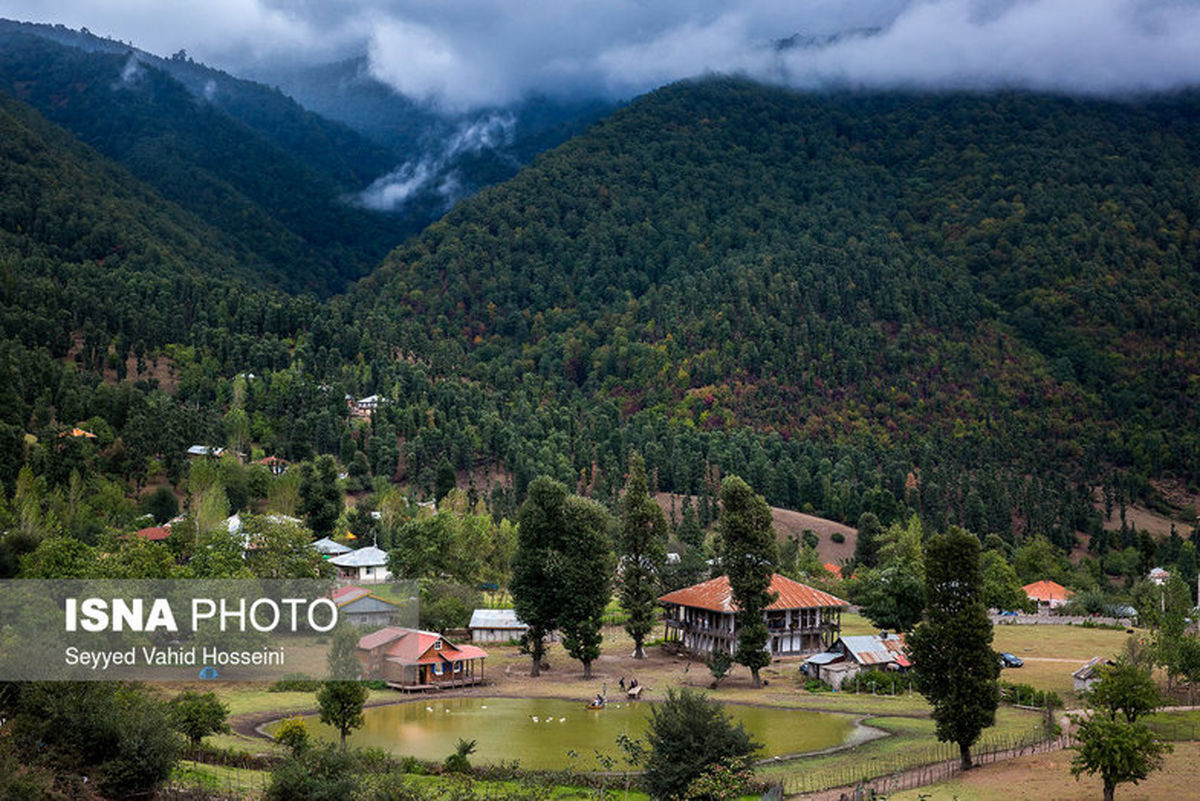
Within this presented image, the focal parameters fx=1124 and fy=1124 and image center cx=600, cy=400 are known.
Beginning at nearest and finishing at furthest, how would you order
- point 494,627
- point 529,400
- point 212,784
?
1. point 212,784
2. point 494,627
3. point 529,400

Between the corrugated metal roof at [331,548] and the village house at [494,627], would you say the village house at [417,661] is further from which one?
the corrugated metal roof at [331,548]

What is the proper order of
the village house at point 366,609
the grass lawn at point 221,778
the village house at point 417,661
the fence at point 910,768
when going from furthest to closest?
1. the village house at point 366,609
2. the village house at point 417,661
3. the fence at point 910,768
4. the grass lawn at point 221,778

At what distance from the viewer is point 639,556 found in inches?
2494

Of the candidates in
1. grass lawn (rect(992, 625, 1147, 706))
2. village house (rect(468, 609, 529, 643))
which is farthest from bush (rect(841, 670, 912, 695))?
village house (rect(468, 609, 529, 643))

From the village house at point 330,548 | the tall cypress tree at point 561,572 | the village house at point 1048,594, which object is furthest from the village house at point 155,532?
the village house at point 1048,594

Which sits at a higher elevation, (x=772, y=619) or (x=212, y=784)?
(x=772, y=619)

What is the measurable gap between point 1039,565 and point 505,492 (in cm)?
5155

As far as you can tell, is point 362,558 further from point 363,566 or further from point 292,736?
point 292,736

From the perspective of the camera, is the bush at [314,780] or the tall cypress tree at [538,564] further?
the tall cypress tree at [538,564]

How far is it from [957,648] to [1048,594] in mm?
67043

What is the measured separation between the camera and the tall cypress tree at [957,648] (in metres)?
37.4

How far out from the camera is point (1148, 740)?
108 ft

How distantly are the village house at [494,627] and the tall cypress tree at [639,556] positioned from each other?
8.06m

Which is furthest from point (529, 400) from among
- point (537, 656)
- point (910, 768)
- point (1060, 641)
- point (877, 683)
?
point (910, 768)
